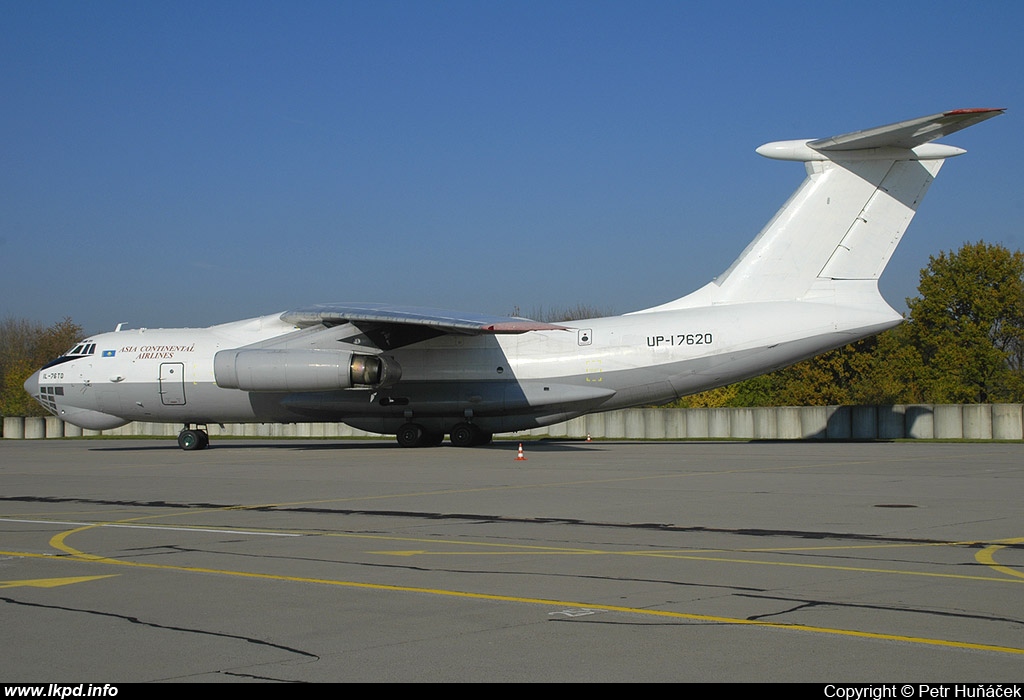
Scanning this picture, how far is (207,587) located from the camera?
7.96 metres

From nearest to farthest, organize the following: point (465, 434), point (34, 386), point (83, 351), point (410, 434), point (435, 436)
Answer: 1. point (465, 434)
2. point (410, 434)
3. point (435, 436)
4. point (83, 351)
5. point (34, 386)

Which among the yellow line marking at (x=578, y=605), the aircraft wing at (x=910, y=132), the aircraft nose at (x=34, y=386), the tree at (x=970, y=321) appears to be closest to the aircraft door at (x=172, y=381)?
the aircraft nose at (x=34, y=386)

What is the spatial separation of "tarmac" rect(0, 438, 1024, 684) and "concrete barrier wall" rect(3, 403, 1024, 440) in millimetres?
18199

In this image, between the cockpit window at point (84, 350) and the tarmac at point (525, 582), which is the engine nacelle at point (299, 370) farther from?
the tarmac at point (525, 582)

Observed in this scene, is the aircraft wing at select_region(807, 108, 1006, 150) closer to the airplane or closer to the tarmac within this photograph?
the airplane

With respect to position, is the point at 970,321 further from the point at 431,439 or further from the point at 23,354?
the point at 23,354

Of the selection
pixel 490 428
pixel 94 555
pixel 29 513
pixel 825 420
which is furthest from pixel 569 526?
pixel 825 420

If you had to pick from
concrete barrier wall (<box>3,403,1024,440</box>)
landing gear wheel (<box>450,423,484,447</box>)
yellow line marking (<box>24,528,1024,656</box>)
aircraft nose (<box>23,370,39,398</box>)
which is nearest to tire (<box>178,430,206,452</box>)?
aircraft nose (<box>23,370,39,398</box>)

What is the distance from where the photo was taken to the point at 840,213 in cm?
2572

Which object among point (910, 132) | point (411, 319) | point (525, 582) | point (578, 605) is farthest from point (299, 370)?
point (578, 605)

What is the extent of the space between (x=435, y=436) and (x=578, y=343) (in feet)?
17.5

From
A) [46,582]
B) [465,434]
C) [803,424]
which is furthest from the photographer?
[803,424]

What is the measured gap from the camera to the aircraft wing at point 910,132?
70.5ft

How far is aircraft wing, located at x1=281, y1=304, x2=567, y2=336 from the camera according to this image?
24.5 m
